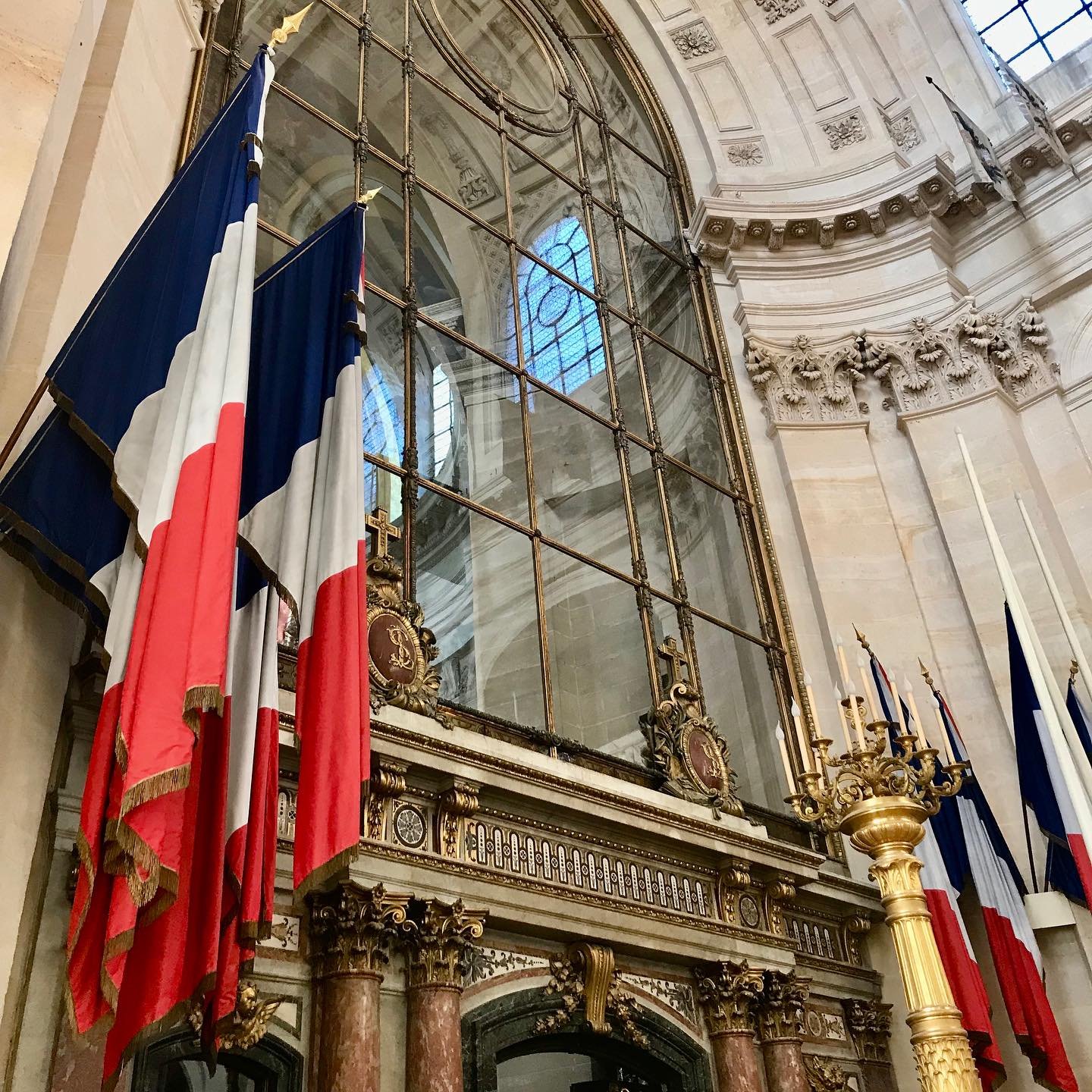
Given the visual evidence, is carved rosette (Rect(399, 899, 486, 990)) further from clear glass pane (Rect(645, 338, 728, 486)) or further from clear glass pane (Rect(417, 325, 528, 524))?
clear glass pane (Rect(645, 338, 728, 486))

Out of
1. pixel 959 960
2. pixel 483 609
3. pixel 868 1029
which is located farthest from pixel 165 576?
pixel 483 609

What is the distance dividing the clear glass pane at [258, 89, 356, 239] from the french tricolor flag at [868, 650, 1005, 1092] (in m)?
7.16

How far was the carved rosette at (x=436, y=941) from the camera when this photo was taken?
500 centimetres

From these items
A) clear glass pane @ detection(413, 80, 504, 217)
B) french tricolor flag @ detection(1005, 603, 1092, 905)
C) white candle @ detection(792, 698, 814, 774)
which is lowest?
white candle @ detection(792, 698, 814, 774)

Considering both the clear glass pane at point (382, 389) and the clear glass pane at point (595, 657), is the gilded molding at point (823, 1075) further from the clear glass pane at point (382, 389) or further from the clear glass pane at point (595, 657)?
the clear glass pane at point (382, 389)

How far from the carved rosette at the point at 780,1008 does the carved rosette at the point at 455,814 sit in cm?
230

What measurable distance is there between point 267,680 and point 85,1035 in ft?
3.91

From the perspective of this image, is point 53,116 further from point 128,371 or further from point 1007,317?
point 1007,317

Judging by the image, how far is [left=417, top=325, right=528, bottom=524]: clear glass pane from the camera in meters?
10.3

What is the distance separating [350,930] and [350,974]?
0.18m

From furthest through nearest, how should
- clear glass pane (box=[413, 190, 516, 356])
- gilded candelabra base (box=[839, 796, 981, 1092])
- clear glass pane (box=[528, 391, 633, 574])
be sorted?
clear glass pane (box=[413, 190, 516, 356]) → clear glass pane (box=[528, 391, 633, 574]) → gilded candelabra base (box=[839, 796, 981, 1092])

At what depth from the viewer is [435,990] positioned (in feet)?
16.3

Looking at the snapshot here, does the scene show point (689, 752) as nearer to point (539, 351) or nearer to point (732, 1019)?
point (732, 1019)

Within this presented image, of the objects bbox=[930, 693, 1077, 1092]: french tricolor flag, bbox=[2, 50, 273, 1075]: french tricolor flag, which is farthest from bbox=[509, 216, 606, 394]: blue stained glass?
bbox=[2, 50, 273, 1075]: french tricolor flag
